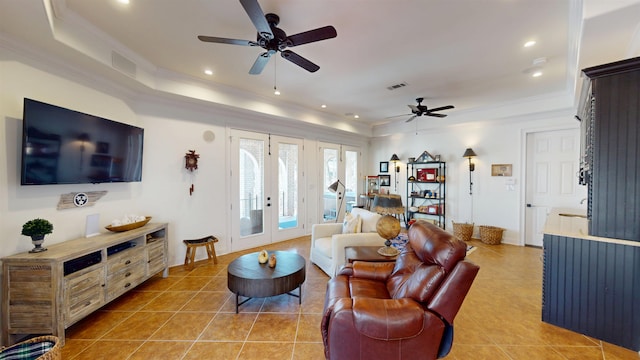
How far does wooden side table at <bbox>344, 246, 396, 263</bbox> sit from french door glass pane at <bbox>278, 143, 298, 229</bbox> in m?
2.55

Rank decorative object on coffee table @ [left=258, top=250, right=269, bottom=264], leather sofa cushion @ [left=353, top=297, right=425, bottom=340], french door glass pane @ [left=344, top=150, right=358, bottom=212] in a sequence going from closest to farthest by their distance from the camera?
leather sofa cushion @ [left=353, top=297, right=425, bottom=340], decorative object on coffee table @ [left=258, top=250, right=269, bottom=264], french door glass pane @ [left=344, top=150, right=358, bottom=212]

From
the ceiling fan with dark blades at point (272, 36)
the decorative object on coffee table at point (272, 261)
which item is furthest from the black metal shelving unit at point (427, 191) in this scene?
the ceiling fan with dark blades at point (272, 36)

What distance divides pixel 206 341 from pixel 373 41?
11.2 ft

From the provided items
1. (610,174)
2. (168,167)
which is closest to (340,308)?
(610,174)

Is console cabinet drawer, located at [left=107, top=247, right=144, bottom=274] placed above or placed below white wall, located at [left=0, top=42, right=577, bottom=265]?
below

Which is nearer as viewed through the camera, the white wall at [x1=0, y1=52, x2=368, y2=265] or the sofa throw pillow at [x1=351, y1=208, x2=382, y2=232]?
the white wall at [x1=0, y1=52, x2=368, y2=265]

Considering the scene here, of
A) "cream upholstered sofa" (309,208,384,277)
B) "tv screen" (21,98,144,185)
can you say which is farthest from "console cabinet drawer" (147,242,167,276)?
"cream upholstered sofa" (309,208,384,277)

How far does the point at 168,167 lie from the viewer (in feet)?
12.7

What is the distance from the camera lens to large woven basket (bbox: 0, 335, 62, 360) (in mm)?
1675

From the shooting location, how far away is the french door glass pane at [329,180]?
Result: 6.27 meters

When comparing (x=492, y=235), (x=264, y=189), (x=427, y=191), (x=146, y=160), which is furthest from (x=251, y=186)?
(x=492, y=235)

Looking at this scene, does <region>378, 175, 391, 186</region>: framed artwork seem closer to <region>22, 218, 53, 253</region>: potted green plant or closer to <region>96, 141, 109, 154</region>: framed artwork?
<region>96, 141, 109, 154</region>: framed artwork

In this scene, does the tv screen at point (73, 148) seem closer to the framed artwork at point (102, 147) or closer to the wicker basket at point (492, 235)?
the framed artwork at point (102, 147)

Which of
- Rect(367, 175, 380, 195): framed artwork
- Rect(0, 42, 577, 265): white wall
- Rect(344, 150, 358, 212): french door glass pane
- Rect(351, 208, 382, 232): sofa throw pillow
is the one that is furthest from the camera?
Rect(367, 175, 380, 195): framed artwork
